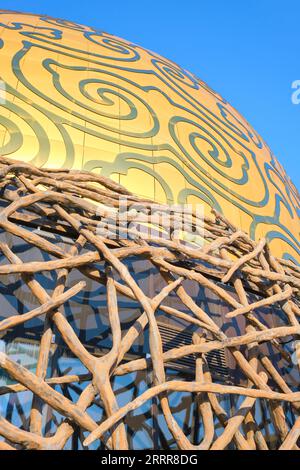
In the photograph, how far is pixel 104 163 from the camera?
5.11m

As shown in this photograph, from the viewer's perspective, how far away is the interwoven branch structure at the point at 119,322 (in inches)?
92.7

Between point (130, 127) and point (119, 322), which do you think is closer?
point (119, 322)

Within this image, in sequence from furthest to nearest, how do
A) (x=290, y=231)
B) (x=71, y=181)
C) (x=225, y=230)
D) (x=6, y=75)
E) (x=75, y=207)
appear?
(x=290, y=231) < (x=6, y=75) < (x=225, y=230) < (x=71, y=181) < (x=75, y=207)

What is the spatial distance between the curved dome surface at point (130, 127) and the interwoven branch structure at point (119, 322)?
1.28 meters

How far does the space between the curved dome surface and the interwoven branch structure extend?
1.28m

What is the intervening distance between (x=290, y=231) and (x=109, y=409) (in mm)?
4747

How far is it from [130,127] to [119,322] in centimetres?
344

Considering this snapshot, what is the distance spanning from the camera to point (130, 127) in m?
5.66

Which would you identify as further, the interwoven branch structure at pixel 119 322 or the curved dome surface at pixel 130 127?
the curved dome surface at pixel 130 127

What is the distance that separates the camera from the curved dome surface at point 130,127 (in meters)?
5.12

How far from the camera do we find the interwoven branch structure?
235 centimetres

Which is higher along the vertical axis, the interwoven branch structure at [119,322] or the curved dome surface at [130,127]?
the curved dome surface at [130,127]
